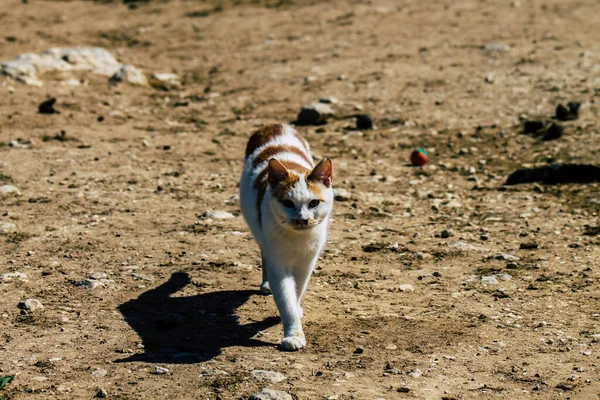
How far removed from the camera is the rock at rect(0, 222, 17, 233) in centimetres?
698

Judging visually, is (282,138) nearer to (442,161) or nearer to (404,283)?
(404,283)

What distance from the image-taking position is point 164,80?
1258 cm

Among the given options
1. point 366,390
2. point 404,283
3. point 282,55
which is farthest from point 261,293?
point 282,55

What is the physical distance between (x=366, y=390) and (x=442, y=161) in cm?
519

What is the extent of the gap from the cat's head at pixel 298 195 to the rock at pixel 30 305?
1656 mm

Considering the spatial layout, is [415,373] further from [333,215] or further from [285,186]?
[333,215]

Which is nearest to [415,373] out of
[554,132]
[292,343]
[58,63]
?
[292,343]

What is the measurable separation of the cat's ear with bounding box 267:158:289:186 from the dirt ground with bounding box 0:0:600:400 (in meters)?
0.98

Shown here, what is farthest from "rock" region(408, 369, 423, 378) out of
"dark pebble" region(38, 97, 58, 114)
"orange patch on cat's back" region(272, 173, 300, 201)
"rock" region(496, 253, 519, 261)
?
"dark pebble" region(38, 97, 58, 114)

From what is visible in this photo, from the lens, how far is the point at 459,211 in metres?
7.95

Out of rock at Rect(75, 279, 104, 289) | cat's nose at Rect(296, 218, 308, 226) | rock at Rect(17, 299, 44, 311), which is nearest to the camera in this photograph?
cat's nose at Rect(296, 218, 308, 226)

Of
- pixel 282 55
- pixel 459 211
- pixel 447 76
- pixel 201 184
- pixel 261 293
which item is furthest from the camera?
pixel 282 55

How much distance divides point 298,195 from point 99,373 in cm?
152

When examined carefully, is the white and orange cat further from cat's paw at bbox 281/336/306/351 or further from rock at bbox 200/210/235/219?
rock at bbox 200/210/235/219
